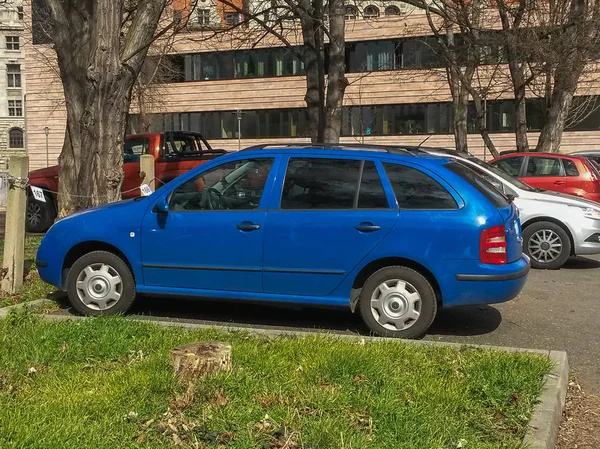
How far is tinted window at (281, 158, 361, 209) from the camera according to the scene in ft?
20.0

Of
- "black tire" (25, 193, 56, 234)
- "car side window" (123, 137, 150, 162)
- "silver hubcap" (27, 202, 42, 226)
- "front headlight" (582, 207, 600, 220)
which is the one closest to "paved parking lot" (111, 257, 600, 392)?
"front headlight" (582, 207, 600, 220)

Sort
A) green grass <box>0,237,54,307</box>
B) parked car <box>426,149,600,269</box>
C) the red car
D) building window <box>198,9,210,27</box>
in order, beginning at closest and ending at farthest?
green grass <box>0,237,54,307</box> → parked car <box>426,149,600,269</box> → the red car → building window <box>198,9,210,27</box>

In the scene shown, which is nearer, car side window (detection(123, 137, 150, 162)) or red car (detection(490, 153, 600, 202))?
red car (detection(490, 153, 600, 202))

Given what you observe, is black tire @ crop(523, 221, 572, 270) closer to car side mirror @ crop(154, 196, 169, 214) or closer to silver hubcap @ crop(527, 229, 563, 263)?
silver hubcap @ crop(527, 229, 563, 263)

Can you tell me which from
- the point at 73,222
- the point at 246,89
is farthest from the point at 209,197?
the point at 246,89

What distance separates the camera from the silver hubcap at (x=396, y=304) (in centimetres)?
589

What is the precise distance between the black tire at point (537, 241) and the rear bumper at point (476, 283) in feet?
15.0

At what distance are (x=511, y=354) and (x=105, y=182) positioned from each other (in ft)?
17.8

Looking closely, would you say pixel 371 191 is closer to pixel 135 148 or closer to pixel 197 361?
pixel 197 361

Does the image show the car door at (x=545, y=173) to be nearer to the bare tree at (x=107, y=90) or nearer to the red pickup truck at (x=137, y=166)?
the red pickup truck at (x=137, y=166)

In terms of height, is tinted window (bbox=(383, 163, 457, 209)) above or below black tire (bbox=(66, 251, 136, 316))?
above

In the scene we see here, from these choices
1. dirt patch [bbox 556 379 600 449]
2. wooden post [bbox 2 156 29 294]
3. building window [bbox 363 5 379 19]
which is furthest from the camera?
building window [bbox 363 5 379 19]

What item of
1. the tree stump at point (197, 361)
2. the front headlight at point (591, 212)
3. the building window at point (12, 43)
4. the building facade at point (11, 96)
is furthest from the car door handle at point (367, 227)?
the building window at point (12, 43)

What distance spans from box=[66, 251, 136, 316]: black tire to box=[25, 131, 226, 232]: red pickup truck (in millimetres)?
7665
